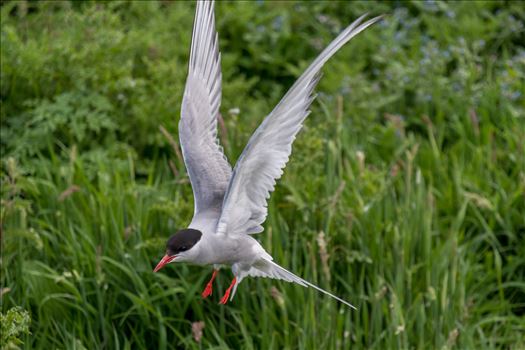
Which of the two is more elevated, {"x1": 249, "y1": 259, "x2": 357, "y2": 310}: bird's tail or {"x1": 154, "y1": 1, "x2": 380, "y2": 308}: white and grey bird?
{"x1": 154, "y1": 1, "x2": 380, "y2": 308}: white and grey bird

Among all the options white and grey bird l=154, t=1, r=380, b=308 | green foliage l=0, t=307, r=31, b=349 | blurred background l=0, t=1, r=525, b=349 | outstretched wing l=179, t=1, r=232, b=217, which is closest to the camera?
green foliage l=0, t=307, r=31, b=349

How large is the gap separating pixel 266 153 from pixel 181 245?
0.46 meters

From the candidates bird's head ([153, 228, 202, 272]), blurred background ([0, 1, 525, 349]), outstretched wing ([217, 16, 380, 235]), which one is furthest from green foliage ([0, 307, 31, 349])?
outstretched wing ([217, 16, 380, 235])

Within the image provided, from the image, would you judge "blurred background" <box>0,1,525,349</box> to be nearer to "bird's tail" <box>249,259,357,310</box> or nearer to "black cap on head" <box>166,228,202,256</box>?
"bird's tail" <box>249,259,357,310</box>

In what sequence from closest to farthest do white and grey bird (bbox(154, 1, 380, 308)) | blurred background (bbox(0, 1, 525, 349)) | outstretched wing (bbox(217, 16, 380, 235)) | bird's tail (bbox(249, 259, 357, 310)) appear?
outstretched wing (bbox(217, 16, 380, 235)), white and grey bird (bbox(154, 1, 380, 308)), bird's tail (bbox(249, 259, 357, 310)), blurred background (bbox(0, 1, 525, 349))

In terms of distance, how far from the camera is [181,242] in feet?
10.7

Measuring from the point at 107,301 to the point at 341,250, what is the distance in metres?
1.13

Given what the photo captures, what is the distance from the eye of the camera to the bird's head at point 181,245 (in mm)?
3266

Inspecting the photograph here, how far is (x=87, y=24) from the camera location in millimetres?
5320

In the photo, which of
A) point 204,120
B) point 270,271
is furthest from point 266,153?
point 204,120

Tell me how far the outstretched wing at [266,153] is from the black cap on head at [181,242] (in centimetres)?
20

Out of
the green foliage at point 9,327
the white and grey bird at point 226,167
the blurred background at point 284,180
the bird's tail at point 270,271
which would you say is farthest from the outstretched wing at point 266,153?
the green foliage at point 9,327

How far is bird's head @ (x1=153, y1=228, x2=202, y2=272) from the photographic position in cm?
327

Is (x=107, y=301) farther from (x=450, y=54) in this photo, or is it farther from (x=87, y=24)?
(x=450, y=54)
